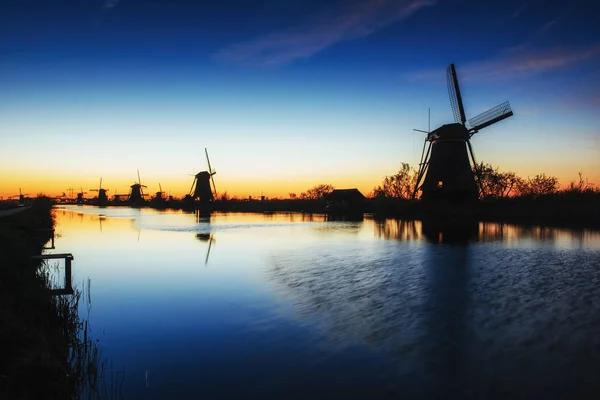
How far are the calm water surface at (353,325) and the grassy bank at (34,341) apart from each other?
1.98ft

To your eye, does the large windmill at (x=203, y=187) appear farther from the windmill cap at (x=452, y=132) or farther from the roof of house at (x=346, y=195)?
the windmill cap at (x=452, y=132)

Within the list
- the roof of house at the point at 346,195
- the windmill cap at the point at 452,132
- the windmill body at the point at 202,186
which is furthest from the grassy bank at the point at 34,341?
the windmill body at the point at 202,186

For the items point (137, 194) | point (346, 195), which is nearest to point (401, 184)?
point (346, 195)

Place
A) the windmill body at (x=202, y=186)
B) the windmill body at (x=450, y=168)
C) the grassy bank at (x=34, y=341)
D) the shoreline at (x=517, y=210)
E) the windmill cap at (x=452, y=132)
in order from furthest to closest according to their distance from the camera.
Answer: the windmill body at (x=202, y=186)
the windmill cap at (x=452, y=132)
the windmill body at (x=450, y=168)
the shoreline at (x=517, y=210)
the grassy bank at (x=34, y=341)

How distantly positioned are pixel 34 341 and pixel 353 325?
17.9 ft

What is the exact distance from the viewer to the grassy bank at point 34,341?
465 cm

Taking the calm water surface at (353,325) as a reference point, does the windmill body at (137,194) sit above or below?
above

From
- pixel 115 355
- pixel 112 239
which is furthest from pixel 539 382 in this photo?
pixel 112 239

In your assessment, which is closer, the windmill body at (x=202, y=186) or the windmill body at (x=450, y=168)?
the windmill body at (x=450, y=168)

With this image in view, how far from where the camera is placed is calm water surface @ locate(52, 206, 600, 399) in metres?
5.64

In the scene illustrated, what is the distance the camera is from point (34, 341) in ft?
18.3

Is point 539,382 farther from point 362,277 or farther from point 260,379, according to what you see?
point 362,277

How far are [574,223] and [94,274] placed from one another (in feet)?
111

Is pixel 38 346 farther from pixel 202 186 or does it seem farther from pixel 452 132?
pixel 202 186
